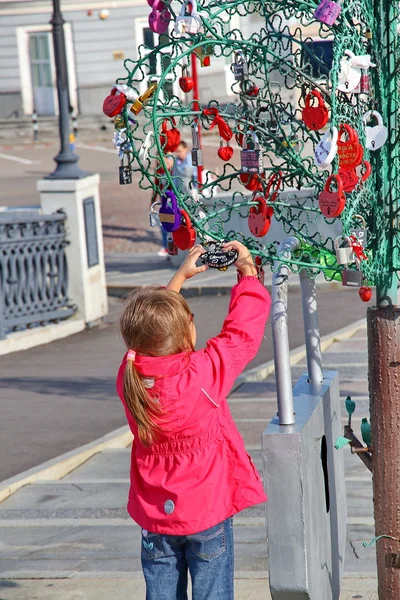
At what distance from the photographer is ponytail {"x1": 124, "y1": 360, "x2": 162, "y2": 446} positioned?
10.6ft

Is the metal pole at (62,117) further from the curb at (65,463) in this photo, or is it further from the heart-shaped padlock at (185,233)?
the heart-shaped padlock at (185,233)

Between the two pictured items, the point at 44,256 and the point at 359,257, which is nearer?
the point at 359,257

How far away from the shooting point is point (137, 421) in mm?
3281

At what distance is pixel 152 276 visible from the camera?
1539 cm

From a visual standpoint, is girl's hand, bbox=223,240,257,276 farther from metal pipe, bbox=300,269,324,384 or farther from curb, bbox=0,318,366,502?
curb, bbox=0,318,366,502

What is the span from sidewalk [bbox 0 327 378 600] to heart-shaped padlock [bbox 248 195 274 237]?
182cm

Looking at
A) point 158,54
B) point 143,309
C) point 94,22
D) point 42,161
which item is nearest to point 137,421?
point 143,309

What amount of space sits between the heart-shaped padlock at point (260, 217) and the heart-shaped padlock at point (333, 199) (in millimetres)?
364

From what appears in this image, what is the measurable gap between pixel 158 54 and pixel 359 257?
1.06 metres

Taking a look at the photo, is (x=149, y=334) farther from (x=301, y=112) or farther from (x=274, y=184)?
(x=301, y=112)

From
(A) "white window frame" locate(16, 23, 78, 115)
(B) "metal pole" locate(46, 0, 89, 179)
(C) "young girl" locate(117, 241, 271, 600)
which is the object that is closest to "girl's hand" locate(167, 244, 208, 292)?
(C) "young girl" locate(117, 241, 271, 600)

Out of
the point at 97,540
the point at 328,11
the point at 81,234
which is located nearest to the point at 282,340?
the point at 328,11

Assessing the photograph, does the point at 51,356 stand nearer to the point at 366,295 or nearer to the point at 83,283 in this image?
the point at 83,283

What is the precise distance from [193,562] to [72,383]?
6.36m
